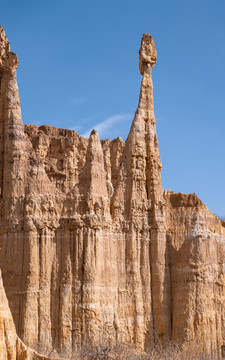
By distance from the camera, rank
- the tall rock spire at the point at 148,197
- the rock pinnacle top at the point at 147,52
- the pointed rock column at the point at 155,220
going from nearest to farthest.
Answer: the pointed rock column at the point at 155,220, the tall rock spire at the point at 148,197, the rock pinnacle top at the point at 147,52

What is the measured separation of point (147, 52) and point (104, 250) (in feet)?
35.9

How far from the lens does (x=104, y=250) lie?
3416 centimetres

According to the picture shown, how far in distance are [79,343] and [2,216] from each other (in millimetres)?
6315

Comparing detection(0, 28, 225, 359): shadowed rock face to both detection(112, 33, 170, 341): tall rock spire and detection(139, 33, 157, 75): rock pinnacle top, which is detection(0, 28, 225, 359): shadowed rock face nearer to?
detection(112, 33, 170, 341): tall rock spire

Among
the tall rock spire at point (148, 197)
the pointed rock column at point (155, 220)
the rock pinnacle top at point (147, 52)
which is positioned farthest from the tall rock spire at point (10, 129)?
the rock pinnacle top at point (147, 52)

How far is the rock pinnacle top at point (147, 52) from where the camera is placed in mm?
39031

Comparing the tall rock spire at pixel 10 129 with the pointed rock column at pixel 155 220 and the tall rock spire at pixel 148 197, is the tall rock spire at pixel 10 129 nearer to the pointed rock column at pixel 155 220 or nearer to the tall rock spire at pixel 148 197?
the tall rock spire at pixel 148 197

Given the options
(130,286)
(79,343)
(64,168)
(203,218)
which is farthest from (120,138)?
(79,343)

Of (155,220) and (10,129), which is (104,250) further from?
(10,129)

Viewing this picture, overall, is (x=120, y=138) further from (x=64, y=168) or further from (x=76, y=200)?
(x=76, y=200)

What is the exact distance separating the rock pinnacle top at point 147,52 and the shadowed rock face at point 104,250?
110 centimetres

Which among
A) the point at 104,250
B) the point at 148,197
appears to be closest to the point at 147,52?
the point at 148,197

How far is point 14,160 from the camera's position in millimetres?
34188

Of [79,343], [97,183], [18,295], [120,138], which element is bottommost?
[79,343]
